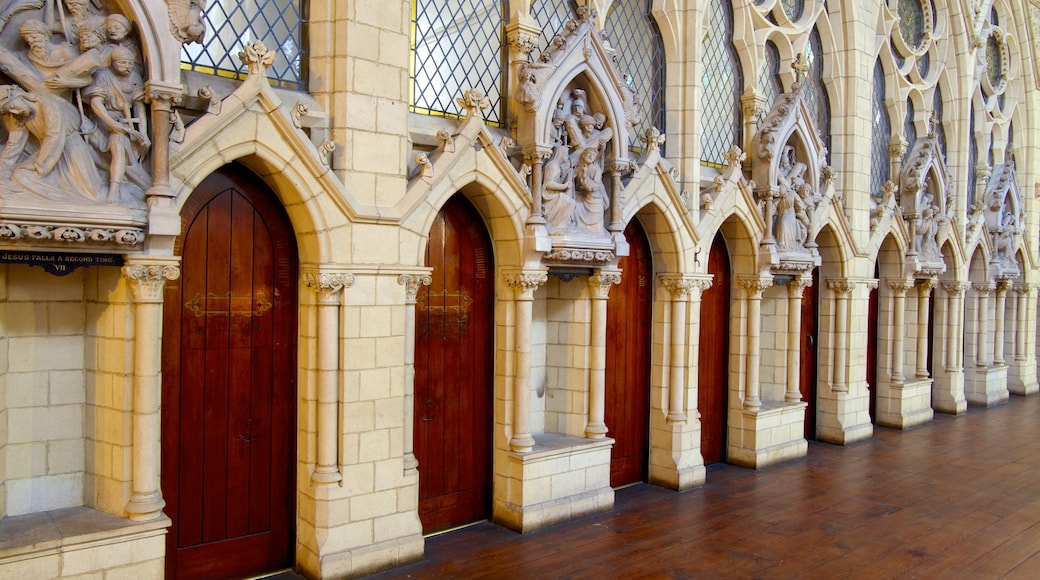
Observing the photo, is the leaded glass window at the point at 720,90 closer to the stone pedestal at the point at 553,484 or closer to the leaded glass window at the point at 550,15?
the leaded glass window at the point at 550,15

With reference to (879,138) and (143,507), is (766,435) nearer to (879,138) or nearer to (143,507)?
(879,138)

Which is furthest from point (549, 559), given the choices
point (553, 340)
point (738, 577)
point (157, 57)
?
point (157, 57)

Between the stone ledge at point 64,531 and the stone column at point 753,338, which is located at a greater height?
the stone column at point 753,338

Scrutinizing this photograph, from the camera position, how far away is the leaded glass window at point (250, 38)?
5.18 meters

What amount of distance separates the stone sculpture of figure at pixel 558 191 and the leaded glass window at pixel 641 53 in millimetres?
1583

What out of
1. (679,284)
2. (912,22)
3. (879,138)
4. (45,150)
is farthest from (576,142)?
(912,22)

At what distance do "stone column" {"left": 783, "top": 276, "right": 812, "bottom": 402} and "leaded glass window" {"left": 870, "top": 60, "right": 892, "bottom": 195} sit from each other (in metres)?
2.94

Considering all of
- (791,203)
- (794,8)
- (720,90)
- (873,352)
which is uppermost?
(794,8)

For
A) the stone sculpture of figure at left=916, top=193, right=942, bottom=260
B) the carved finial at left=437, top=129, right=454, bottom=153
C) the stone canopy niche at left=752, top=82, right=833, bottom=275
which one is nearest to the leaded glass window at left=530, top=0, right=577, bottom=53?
the carved finial at left=437, top=129, right=454, bottom=153

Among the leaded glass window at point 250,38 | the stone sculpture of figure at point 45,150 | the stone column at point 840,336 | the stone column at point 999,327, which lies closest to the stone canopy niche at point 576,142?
the leaded glass window at point 250,38

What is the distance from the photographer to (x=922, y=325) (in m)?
12.6

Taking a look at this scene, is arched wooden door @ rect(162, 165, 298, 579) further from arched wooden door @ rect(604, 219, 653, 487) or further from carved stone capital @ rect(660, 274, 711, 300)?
carved stone capital @ rect(660, 274, 711, 300)

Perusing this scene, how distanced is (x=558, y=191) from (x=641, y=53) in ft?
7.59

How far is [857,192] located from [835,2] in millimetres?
2531
